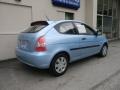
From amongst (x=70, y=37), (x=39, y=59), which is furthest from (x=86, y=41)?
(x=39, y=59)

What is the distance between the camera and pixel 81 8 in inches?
443

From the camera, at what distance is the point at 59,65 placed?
4.79 meters

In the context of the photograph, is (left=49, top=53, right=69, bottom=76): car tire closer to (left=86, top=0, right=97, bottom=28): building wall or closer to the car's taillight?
the car's taillight

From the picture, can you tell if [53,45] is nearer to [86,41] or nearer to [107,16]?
[86,41]

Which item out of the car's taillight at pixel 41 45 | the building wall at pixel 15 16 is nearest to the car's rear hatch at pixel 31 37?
the car's taillight at pixel 41 45

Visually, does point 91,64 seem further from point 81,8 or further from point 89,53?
point 81,8

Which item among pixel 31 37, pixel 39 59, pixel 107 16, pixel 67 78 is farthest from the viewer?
pixel 107 16

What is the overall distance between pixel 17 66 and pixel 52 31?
217 cm

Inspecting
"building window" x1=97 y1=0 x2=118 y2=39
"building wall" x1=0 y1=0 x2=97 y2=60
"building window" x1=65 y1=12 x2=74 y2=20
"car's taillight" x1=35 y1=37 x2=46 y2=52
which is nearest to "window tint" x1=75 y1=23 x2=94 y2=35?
"car's taillight" x1=35 y1=37 x2=46 y2=52

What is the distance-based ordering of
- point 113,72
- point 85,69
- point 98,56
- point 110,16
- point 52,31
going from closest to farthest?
point 52,31 < point 113,72 < point 85,69 < point 98,56 < point 110,16

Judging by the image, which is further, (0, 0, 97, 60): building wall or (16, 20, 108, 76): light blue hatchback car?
(0, 0, 97, 60): building wall

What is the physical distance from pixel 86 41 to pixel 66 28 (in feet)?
3.43

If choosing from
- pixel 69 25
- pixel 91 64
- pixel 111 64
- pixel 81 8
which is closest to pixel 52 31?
pixel 69 25

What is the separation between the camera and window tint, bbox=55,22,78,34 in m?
4.91
